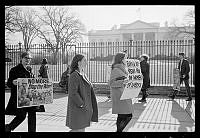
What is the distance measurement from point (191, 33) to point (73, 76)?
37.8 m

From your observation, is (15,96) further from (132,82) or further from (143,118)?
(143,118)

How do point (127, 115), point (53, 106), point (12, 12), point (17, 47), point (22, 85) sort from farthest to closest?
point (12, 12) → point (17, 47) → point (53, 106) → point (127, 115) → point (22, 85)

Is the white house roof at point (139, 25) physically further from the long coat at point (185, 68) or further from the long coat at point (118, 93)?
the long coat at point (118, 93)

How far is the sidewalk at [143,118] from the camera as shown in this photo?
18.7 feet

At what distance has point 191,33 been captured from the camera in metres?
38.6

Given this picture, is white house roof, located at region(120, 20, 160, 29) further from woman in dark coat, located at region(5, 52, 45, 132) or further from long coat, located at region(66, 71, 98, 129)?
long coat, located at region(66, 71, 98, 129)

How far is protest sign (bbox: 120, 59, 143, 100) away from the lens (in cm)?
505

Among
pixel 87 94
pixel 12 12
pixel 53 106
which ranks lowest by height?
pixel 53 106

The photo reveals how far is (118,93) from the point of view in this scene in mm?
5027

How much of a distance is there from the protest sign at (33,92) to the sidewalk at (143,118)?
1.01 metres

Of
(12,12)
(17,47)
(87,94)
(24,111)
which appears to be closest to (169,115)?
(87,94)

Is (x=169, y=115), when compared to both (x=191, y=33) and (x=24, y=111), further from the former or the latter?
(x=191, y=33)

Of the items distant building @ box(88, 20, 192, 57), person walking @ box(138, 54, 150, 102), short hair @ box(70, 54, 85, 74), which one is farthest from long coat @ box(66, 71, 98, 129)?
distant building @ box(88, 20, 192, 57)

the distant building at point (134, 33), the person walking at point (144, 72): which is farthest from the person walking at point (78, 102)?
the distant building at point (134, 33)
